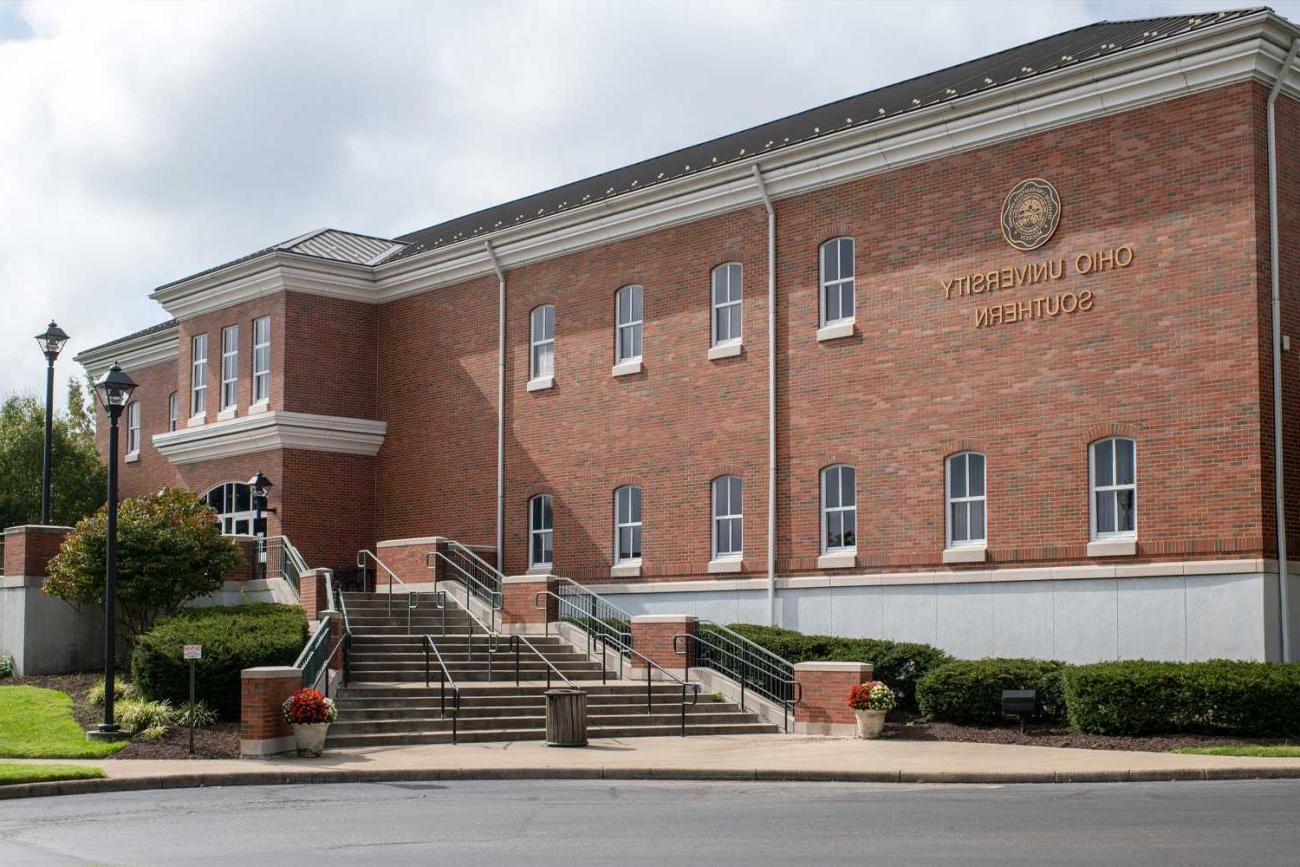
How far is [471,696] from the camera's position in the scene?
84.4 ft

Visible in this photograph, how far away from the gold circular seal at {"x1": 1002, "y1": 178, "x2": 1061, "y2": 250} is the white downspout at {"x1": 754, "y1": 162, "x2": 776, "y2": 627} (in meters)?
4.91

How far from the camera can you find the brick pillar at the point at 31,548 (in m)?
31.5

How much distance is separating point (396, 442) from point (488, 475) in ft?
11.2

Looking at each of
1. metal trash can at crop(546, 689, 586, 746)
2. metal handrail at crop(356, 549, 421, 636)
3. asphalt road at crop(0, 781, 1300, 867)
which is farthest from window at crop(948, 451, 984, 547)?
metal handrail at crop(356, 549, 421, 636)

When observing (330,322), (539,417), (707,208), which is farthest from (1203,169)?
(330,322)

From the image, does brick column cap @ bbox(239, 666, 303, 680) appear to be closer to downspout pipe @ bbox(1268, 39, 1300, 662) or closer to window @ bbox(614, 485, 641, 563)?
window @ bbox(614, 485, 641, 563)

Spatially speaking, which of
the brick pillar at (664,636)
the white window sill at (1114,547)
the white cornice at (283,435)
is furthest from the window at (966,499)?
the white cornice at (283,435)

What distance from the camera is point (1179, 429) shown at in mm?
24906

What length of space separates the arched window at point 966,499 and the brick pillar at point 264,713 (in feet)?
38.1

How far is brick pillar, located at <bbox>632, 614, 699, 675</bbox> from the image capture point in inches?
1083

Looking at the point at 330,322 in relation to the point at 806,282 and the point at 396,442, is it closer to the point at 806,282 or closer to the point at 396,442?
the point at 396,442

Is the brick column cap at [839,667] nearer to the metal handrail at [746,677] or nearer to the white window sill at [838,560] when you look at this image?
the metal handrail at [746,677]

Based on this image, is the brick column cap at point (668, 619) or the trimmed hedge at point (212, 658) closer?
the trimmed hedge at point (212, 658)

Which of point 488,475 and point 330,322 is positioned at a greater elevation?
point 330,322
